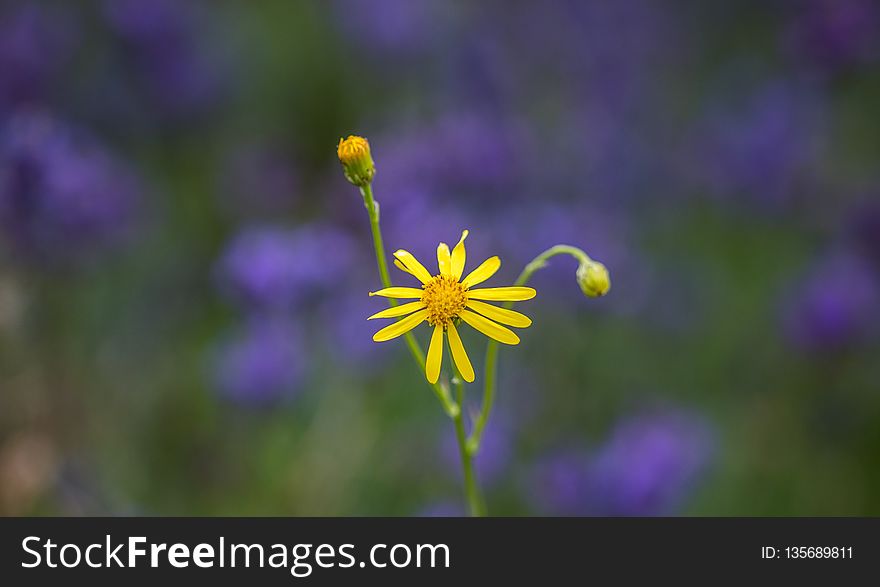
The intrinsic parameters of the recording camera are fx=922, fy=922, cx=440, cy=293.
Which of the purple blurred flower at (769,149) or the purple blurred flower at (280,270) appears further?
the purple blurred flower at (769,149)

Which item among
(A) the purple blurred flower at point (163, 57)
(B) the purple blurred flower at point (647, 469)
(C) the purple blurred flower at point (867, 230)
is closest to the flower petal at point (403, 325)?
(B) the purple blurred flower at point (647, 469)

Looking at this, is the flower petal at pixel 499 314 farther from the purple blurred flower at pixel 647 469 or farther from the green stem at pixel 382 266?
the purple blurred flower at pixel 647 469

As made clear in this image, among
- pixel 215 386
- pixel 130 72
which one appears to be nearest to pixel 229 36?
pixel 130 72

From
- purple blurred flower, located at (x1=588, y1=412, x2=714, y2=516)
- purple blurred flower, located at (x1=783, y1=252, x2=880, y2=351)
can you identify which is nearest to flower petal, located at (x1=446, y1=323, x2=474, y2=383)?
purple blurred flower, located at (x1=588, y1=412, x2=714, y2=516)

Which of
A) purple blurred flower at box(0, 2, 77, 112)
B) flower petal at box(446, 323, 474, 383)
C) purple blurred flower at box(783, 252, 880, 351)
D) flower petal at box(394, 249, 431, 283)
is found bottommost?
flower petal at box(446, 323, 474, 383)

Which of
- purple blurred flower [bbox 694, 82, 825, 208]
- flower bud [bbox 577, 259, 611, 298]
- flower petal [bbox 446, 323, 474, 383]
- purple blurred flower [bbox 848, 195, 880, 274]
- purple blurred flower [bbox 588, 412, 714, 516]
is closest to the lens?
flower petal [bbox 446, 323, 474, 383]

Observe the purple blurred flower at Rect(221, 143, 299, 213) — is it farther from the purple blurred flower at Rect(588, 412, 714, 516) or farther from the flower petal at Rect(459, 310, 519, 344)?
the flower petal at Rect(459, 310, 519, 344)

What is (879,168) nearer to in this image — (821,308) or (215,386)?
(821,308)
